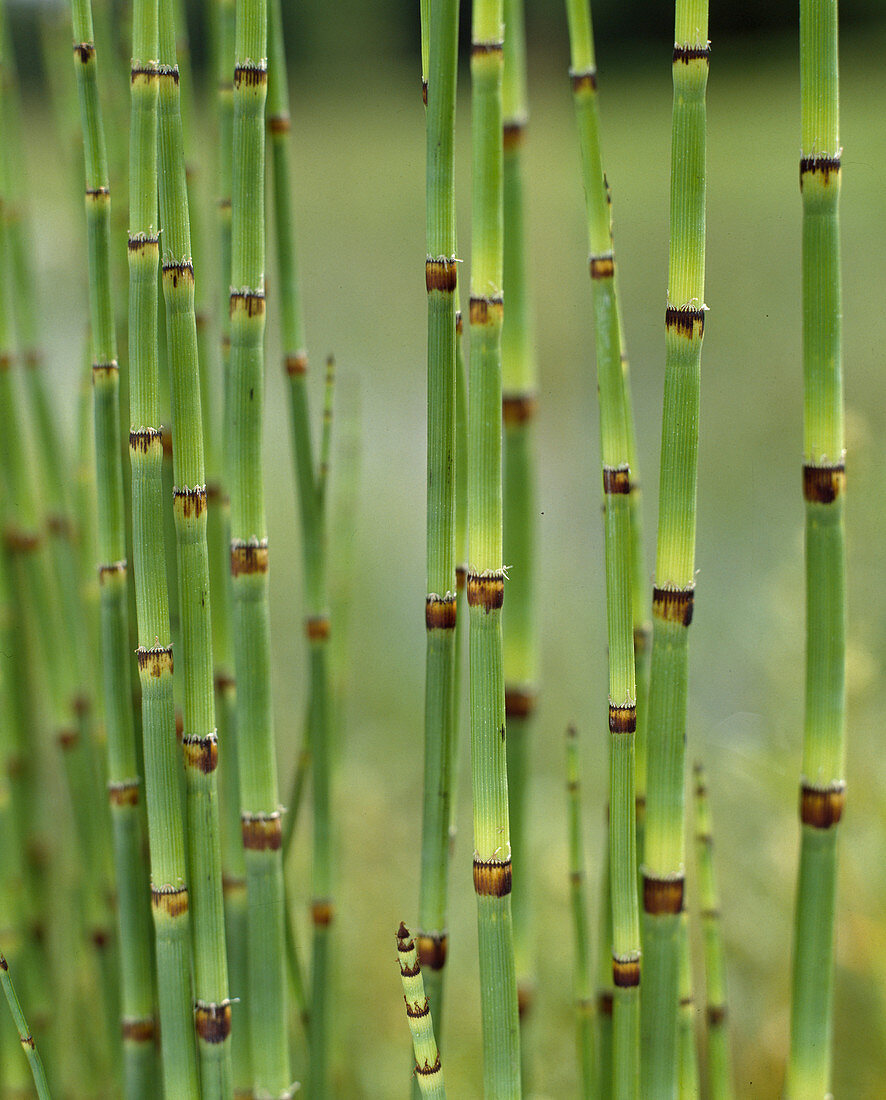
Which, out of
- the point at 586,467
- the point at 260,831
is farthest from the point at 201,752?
the point at 586,467

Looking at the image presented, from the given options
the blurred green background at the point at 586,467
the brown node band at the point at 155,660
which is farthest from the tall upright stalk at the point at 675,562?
the blurred green background at the point at 586,467

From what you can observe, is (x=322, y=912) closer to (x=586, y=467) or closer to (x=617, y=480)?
(x=617, y=480)

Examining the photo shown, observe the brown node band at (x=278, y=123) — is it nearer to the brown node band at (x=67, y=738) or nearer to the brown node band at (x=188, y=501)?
the brown node band at (x=188, y=501)

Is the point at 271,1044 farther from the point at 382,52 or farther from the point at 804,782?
the point at 382,52

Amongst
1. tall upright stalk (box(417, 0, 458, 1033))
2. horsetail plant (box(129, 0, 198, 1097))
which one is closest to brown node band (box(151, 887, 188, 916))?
horsetail plant (box(129, 0, 198, 1097))

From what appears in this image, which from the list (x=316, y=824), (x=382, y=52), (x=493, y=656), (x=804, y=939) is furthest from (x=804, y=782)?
(x=382, y=52)

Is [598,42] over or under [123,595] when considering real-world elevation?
over

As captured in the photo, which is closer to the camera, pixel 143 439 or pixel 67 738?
pixel 143 439
